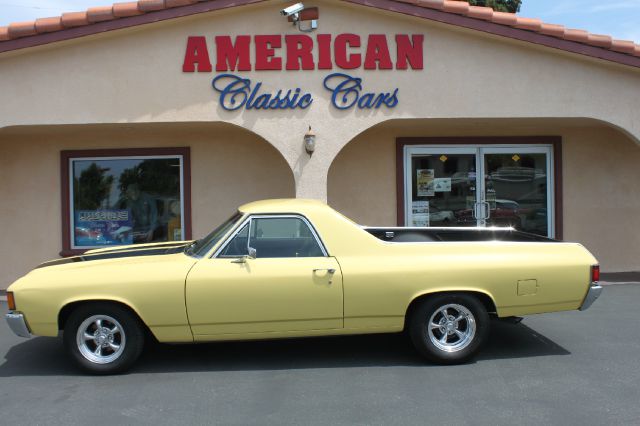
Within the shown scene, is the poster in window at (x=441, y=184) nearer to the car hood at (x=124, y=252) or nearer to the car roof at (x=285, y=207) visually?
the car roof at (x=285, y=207)

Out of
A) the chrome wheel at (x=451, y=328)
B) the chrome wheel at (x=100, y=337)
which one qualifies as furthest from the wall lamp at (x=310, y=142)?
the chrome wheel at (x=100, y=337)

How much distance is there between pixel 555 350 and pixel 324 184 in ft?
12.8

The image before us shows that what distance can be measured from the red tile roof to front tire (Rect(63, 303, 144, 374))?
4574 millimetres

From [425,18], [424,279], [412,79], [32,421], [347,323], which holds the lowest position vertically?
[32,421]

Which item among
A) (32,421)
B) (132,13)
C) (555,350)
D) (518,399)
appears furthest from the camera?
(132,13)

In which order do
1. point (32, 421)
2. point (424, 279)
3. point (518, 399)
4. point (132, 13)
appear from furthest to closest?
1. point (132, 13)
2. point (424, 279)
3. point (518, 399)
4. point (32, 421)

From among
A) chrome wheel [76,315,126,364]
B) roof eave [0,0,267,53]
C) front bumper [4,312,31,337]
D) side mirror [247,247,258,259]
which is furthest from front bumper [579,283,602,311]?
roof eave [0,0,267,53]

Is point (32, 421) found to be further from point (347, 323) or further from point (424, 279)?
point (424, 279)

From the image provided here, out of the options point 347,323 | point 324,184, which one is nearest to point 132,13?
point 324,184

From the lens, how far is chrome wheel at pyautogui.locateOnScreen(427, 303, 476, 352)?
18.3 ft

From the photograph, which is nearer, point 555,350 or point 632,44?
point 555,350

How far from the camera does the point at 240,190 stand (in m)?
10.1

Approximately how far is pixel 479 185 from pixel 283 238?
5579 millimetres

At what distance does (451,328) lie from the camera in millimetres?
5605
